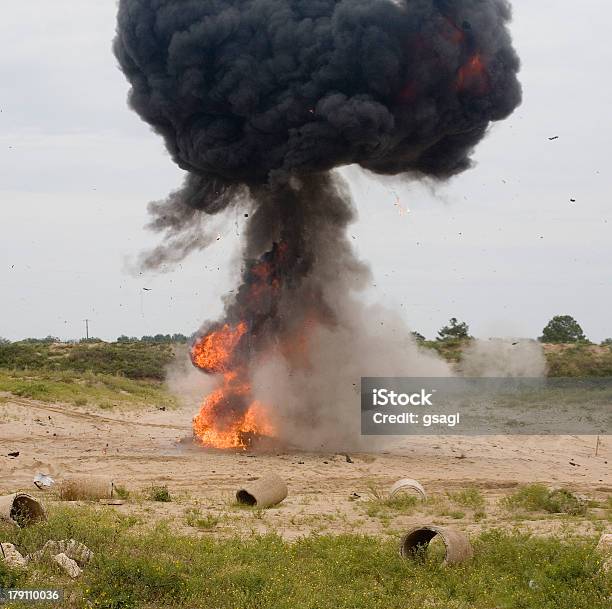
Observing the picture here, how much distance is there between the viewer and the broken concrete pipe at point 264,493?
1748 cm

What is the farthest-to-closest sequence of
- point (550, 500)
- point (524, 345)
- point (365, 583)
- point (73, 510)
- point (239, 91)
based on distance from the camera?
point (524, 345) → point (239, 91) → point (550, 500) → point (73, 510) → point (365, 583)

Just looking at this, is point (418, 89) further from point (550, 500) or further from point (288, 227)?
point (550, 500)

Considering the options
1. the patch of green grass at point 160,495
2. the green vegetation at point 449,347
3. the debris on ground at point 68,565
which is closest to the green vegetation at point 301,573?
the debris on ground at point 68,565

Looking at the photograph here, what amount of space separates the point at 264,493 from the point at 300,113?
43.7ft

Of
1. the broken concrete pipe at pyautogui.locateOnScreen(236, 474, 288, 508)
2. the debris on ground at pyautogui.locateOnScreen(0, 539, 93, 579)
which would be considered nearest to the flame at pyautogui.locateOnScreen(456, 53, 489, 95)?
the broken concrete pipe at pyautogui.locateOnScreen(236, 474, 288, 508)

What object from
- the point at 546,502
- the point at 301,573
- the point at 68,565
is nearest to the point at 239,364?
the point at 546,502

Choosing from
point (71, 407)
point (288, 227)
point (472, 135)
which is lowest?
point (71, 407)

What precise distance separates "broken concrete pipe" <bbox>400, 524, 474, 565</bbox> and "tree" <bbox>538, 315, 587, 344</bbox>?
57706mm

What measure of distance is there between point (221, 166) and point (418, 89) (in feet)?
21.8

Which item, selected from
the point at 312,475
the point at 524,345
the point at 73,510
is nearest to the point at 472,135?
the point at 312,475

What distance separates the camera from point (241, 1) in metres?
27.7

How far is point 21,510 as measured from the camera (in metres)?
14.0

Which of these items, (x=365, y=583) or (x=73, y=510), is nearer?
(x=365, y=583)

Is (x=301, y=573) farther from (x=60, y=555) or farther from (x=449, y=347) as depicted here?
(x=449, y=347)
